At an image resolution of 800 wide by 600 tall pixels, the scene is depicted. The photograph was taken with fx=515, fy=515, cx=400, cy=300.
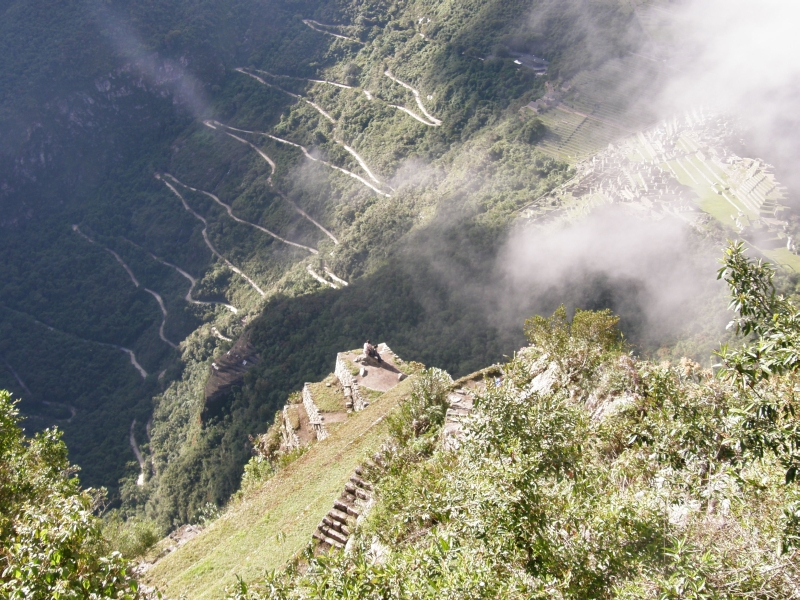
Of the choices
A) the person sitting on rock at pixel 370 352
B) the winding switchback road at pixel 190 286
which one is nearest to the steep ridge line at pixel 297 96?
the winding switchback road at pixel 190 286

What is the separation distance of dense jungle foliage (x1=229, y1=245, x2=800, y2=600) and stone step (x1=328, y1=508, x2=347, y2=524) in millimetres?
4081

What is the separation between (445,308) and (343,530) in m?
34.1

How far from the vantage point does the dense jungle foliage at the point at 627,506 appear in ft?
18.7

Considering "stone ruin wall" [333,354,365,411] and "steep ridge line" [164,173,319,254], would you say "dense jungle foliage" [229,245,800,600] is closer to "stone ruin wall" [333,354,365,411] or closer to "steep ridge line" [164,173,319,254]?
"stone ruin wall" [333,354,365,411]

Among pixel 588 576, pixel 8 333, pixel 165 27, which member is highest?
pixel 165 27

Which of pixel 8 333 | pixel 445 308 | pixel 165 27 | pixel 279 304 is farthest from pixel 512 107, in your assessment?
pixel 165 27

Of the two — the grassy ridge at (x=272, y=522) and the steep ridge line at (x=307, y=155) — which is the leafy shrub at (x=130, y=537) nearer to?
the grassy ridge at (x=272, y=522)

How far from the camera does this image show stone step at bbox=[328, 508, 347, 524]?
13.6 m

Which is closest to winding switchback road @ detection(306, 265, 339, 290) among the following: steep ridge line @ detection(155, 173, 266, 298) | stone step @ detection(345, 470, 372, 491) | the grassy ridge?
steep ridge line @ detection(155, 173, 266, 298)

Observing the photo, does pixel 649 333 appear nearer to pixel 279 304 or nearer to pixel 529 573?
pixel 529 573

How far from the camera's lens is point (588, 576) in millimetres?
6254

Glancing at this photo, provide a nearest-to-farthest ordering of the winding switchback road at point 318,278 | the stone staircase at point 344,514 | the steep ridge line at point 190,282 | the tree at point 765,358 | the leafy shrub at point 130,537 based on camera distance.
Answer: the tree at point 765,358
the stone staircase at point 344,514
the leafy shrub at point 130,537
the winding switchback road at point 318,278
the steep ridge line at point 190,282

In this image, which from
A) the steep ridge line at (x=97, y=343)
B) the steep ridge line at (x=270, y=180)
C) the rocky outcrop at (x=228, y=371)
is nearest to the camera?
the rocky outcrop at (x=228, y=371)

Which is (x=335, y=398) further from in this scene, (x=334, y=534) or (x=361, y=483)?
(x=334, y=534)
